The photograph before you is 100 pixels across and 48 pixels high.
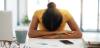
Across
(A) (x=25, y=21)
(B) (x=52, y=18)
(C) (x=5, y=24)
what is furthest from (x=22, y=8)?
(C) (x=5, y=24)

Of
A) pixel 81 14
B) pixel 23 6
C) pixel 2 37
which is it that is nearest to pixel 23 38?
pixel 2 37

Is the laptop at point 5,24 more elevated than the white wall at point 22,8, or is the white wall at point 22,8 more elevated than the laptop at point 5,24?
the white wall at point 22,8

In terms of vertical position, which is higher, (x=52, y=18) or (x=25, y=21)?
(x=52, y=18)

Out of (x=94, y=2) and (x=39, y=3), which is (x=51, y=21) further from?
(x=94, y=2)

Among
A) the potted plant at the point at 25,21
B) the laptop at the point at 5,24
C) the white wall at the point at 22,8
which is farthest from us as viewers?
the white wall at the point at 22,8

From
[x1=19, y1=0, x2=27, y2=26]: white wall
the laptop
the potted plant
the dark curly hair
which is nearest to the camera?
the laptop

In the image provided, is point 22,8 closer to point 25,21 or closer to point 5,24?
point 25,21

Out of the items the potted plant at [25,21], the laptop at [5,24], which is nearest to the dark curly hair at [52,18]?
the laptop at [5,24]

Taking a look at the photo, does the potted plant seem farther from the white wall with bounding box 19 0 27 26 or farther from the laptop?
the laptop

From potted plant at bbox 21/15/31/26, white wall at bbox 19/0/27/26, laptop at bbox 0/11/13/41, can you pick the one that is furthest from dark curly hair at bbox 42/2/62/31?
white wall at bbox 19/0/27/26

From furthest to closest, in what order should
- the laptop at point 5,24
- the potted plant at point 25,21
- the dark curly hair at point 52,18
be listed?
the potted plant at point 25,21 < the dark curly hair at point 52,18 < the laptop at point 5,24

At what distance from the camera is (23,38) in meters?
0.62

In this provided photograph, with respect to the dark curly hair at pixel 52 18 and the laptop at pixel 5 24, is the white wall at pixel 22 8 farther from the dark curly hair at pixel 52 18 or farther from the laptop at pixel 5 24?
the laptop at pixel 5 24

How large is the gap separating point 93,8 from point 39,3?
2.81 meters
